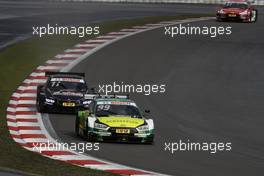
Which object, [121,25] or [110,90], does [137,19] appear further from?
[110,90]

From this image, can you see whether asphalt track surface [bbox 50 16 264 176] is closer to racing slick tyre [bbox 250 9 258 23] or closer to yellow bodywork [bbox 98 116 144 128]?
racing slick tyre [bbox 250 9 258 23]

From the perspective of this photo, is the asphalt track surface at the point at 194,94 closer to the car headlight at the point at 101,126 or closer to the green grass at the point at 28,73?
the car headlight at the point at 101,126

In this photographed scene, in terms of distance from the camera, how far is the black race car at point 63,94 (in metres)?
35.2

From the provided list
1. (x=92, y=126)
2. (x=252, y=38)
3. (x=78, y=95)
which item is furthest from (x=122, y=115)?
(x=252, y=38)

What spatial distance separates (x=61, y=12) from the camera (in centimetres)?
6347

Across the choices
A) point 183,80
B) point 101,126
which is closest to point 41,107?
point 101,126

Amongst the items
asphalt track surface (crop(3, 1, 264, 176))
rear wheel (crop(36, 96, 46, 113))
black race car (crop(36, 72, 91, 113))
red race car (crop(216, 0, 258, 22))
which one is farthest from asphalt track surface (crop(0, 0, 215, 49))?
rear wheel (crop(36, 96, 46, 113))

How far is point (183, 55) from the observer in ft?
159

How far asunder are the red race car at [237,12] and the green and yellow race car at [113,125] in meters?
28.9

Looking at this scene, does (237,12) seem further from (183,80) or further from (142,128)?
(142,128)

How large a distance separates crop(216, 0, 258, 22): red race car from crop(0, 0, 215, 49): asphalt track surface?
4754 mm

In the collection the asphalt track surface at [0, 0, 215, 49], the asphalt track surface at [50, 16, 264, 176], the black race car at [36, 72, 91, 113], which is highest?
the asphalt track surface at [0, 0, 215, 49]

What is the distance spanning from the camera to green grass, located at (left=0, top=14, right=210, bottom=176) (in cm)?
2461

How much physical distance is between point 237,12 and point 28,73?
64.7ft
